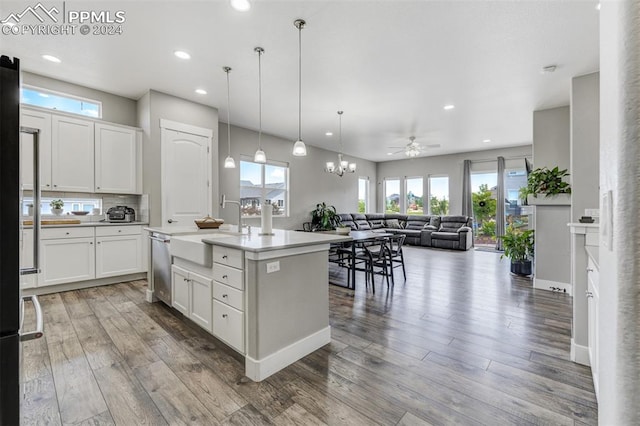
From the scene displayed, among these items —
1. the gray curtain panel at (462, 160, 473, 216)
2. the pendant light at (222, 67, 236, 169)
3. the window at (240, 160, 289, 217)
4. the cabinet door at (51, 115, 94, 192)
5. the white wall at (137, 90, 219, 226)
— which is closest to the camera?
the pendant light at (222, 67, 236, 169)

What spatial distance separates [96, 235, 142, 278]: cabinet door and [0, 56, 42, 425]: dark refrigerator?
154 inches

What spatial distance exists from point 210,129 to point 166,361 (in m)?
4.00

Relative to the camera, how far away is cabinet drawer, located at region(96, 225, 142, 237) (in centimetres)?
414

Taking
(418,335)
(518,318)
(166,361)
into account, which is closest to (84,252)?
(166,361)

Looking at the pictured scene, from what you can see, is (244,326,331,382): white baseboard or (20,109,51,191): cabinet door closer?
(244,326,331,382): white baseboard

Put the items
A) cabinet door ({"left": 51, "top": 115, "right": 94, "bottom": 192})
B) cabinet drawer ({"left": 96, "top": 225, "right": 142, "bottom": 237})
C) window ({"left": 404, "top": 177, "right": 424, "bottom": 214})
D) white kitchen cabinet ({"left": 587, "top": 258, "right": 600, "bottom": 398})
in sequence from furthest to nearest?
window ({"left": 404, "top": 177, "right": 424, "bottom": 214}), cabinet drawer ({"left": 96, "top": 225, "right": 142, "bottom": 237}), cabinet door ({"left": 51, "top": 115, "right": 94, "bottom": 192}), white kitchen cabinet ({"left": 587, "top": 258, "right": 600, "bottom": 398})

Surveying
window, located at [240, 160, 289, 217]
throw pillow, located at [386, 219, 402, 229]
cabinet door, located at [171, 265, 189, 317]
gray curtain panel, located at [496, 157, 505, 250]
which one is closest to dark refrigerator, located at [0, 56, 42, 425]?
cabinet door, located at [171, 265, 189, 317]

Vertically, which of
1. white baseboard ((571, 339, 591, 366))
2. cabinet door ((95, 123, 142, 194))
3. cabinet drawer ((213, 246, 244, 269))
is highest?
cabinet door ((95, 123, 142, 194))

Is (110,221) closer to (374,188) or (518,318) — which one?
(518,318)

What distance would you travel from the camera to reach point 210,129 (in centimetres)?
505

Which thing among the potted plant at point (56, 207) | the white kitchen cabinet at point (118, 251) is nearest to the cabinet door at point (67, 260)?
the white kitchen cabinet at point (118, 251)

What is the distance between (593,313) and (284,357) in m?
2.14

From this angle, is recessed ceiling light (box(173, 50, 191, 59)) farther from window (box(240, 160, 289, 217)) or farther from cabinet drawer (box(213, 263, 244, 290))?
window (box(240, 160, 289, 217))

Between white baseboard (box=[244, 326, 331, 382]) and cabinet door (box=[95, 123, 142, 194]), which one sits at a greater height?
cabinet door (box=[95, 123, 142, 194])
